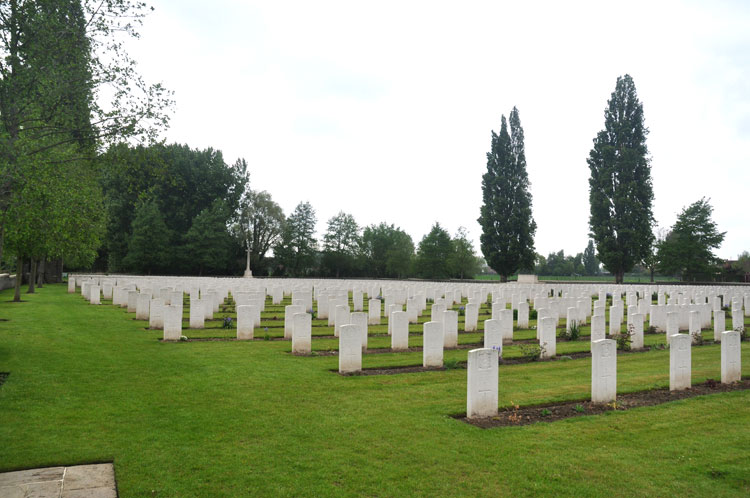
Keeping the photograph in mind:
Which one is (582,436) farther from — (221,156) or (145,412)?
(221,156)

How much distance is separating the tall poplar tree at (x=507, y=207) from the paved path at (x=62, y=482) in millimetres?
48024

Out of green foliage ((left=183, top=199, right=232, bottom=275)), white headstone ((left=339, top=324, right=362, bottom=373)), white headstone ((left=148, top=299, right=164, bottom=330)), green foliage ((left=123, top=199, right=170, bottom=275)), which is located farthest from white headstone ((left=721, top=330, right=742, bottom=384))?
green foliage ((left=123, top=199, right=170, bottom=275))

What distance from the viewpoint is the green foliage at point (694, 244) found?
166ft

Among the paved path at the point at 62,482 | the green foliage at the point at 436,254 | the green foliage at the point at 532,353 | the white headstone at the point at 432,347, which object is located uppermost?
the green foliage at the point at 436,254

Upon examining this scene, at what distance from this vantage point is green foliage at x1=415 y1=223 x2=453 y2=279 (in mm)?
64625

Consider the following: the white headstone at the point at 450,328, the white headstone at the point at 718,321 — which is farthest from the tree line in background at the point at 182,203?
the white headstone at the point at 718,321

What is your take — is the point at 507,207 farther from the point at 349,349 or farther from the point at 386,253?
the point at 349,349

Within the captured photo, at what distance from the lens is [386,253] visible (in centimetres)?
7500

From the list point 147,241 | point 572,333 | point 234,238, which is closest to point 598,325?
point 572,333

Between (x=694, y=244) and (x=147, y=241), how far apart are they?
60142 mm

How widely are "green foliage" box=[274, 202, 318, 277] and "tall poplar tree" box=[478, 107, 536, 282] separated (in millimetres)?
28250

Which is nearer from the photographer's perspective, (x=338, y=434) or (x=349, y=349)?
(x=338, y=434)

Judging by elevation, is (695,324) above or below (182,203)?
below

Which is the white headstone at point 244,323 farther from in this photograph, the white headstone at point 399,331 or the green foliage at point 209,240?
the green foliage at point 209,240
